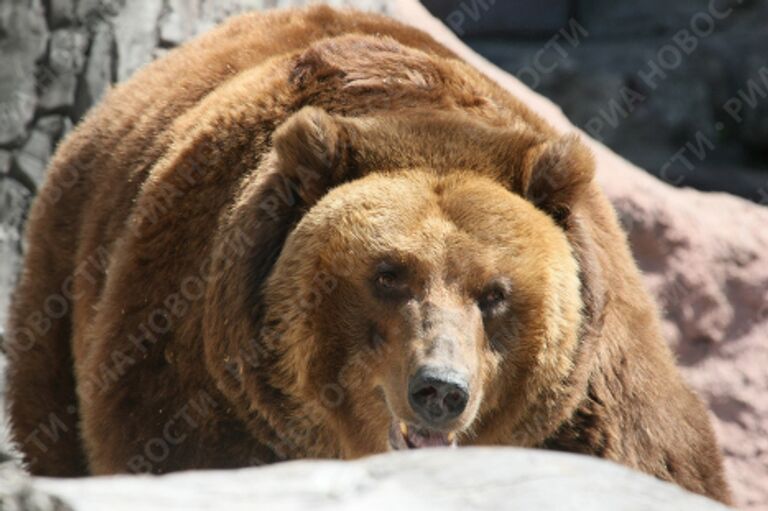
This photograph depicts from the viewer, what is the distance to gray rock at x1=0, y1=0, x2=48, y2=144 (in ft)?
28.9

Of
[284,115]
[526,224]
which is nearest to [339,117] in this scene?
[284,115]

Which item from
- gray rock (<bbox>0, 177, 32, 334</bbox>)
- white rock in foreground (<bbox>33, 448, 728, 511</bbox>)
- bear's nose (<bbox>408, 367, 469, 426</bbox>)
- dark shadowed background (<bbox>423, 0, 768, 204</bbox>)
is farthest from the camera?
dark shadowed background (<bbox>423, 0, 768, 204</bbox>)

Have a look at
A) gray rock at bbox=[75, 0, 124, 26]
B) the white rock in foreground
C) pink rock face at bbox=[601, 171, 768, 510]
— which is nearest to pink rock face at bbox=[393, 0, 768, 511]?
pink rock face at bbox=[601, 171, 768, 510]

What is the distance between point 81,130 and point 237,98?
1760 mm

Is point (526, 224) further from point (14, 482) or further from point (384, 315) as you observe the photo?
point (14, 482)

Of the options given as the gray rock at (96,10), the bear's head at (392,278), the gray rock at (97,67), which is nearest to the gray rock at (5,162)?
A: the gray rock at (97,67)

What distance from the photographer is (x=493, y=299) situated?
16.8ft

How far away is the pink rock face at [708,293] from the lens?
8.68m

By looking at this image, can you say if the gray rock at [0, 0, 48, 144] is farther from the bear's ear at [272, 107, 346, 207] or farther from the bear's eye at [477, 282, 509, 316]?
the bear's eye at [477, 282, 509, 316]

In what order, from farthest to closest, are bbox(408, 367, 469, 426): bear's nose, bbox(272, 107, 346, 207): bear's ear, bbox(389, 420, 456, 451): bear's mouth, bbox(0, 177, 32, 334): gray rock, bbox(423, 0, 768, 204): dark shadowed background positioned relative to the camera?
1. bbox(423, 0, 768, 204): dark shadowed background
2. bbox(0, 177, 32, 334): gray rock
3. bbox(272, 107, 346, 207): bear's ear
4. bbox(389, 420, 456, 451): bear's mouth
5. bbox(408, 367, 469, 426): bear's nose

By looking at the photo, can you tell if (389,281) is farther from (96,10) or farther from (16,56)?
(16,56)

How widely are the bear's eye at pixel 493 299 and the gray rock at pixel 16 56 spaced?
465cm

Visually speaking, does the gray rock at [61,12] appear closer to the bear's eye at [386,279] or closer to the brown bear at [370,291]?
the brown bear at [370,291]

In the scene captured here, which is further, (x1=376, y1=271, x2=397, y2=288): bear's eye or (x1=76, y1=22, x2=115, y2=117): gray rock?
(x1=76, y1=22, x2=115, y2=117): gray rock
